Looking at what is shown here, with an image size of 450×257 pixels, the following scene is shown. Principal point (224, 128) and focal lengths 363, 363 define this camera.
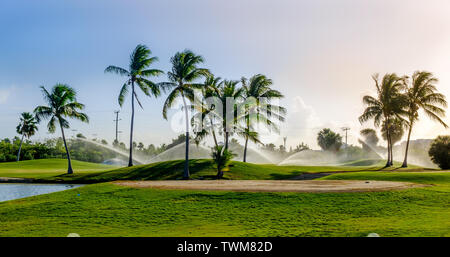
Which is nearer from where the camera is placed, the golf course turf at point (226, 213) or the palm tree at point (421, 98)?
the golf course turf at point (226, 213)

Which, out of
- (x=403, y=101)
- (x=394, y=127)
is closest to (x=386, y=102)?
(x=403, y=101)

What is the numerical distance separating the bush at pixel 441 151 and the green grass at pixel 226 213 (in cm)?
2851

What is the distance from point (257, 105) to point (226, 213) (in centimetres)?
2659

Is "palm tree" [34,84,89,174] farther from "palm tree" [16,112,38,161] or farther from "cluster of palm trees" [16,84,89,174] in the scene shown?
"palm tree" [16,112,38,161]

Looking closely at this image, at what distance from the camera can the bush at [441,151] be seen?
132ft

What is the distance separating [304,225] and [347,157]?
96.9m

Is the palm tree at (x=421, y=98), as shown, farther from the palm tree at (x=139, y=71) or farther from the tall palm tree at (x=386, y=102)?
the palm tree at (x=139, y=71)

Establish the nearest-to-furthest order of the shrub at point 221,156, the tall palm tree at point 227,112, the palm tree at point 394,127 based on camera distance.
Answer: the shrub at point 221,156 → the tall palm tree at point 227,112 → the palm tree at point 394,127

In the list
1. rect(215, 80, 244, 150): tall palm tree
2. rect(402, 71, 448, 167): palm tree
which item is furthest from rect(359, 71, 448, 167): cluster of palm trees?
rect(215, 80, 244, 150): tall palm tree

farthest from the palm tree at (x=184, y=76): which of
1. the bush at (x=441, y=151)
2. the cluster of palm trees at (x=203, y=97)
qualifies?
the bush at (x=441, y=151)
